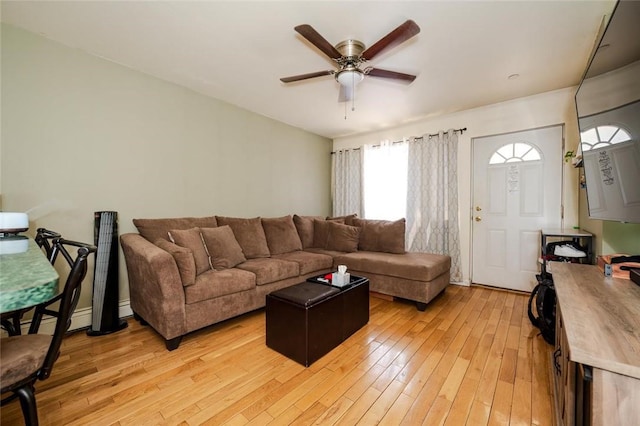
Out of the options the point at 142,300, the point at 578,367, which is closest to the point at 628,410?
the point at 578,367

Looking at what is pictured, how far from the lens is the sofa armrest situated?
1941mm

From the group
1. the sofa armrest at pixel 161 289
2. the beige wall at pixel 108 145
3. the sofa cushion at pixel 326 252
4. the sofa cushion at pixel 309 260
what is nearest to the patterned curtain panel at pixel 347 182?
the sofa cushion at pixel 326 252

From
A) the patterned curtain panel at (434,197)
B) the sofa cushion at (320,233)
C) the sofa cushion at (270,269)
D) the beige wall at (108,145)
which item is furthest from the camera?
the sofa cushion at (320,233)

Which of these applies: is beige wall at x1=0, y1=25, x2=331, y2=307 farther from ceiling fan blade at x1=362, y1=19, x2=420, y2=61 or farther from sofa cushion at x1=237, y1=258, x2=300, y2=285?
ceiling fan blade at x1=362, y1=19, x2=420, y2=61

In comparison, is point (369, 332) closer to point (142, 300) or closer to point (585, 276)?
point (585, 276)

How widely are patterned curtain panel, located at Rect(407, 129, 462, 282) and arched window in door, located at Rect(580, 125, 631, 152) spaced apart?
1.95 m

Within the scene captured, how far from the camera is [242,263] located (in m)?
2.87

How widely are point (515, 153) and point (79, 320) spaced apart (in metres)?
4.98

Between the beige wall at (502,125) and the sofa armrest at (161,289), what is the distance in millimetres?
3483

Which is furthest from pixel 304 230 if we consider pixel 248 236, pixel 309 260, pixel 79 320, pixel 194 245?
pixel 79 320

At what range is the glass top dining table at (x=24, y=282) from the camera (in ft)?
2.10

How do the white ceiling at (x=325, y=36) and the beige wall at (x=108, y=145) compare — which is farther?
the beige wall at (x=108, y=145)

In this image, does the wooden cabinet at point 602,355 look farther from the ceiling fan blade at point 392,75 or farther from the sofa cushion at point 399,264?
the ceiling fan blade at point 392,75

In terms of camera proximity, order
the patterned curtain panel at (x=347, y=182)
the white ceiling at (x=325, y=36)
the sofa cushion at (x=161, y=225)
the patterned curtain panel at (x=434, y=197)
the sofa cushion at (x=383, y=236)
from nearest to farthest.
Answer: the white ceiling at (x=325, y=36), the sofa cushion at (x=161, y=225), the sofa cushion at (x=383, y=236), the patterned curtain panel at (x=434, y=197), the patterned curtain panel at (x=347, y=182)
